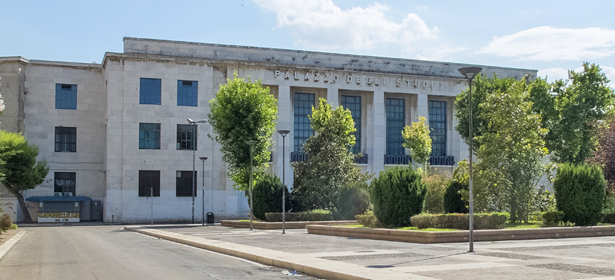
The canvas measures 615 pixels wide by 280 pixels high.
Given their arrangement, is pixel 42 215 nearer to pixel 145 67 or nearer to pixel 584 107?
pixel 145 67

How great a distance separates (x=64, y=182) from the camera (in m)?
56.0

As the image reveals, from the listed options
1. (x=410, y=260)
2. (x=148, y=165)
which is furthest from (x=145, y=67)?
(x=410, y=260)

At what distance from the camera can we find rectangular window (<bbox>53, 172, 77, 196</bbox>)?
55719mm

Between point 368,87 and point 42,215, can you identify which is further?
point 368,87

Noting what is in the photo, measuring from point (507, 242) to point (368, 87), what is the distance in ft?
131

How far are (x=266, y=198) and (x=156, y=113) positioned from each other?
1808 cm

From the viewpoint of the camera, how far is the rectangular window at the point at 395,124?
203 feet

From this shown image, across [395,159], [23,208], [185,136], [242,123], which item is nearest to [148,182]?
[185,136]

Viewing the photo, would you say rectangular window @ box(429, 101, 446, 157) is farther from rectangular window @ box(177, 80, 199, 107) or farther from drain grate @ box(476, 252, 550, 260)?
drain grate @ box(476, 252, 550, 260)

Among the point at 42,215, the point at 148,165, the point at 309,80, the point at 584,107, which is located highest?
the point at 309,80

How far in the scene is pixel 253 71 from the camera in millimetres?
56812

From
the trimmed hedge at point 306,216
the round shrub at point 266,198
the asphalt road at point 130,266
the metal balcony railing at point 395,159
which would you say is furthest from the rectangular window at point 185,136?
the asphalt road at point 130,266

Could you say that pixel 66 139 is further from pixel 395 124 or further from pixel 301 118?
pixel 395 124

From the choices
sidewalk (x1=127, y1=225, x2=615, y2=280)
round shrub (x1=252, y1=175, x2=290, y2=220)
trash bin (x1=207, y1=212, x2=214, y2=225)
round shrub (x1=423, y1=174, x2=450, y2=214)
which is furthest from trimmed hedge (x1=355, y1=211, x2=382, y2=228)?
trash bin (x1=207, y1=212, x2=214, y2=225)
